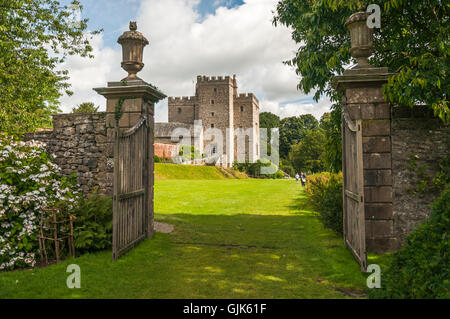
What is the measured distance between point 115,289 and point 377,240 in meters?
4.01

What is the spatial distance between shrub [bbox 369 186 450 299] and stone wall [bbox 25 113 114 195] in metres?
5.37

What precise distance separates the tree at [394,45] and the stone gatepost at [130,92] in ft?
11.2

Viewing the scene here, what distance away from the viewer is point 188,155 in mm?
45438

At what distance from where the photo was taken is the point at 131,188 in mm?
5547

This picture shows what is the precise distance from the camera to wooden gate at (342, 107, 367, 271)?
14.4ft

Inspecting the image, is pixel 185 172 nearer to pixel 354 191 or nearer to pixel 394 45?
pixel 394 45

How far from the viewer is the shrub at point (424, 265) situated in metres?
2.85

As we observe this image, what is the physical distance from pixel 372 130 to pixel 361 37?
152 centimetres

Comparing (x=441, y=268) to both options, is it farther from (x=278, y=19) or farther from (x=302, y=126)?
(x=302, y=126)

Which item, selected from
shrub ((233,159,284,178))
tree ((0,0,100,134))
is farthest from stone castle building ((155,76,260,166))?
tree ((0,0,100,134))

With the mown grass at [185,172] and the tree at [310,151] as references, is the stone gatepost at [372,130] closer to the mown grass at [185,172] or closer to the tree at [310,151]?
the mown grass at [185,172]

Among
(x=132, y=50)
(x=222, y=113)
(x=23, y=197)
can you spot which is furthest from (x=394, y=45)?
(x=222, y=113)

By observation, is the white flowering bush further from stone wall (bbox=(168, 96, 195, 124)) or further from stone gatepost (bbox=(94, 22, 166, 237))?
stone wall (bbox=(168, 96, 195, 124))
